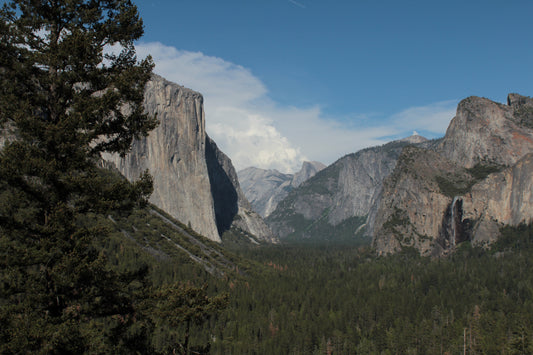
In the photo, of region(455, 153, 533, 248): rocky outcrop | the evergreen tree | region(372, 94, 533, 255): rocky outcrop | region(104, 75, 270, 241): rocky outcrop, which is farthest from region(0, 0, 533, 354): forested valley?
region(372, 94, 533, 255): rocky outcrop

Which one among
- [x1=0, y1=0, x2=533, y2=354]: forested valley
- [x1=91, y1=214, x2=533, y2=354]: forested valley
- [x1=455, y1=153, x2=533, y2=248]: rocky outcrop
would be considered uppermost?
[x1=455, y1=153, x2=533, y2=248]: rocky outcrop

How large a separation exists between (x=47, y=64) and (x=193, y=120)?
621 feet

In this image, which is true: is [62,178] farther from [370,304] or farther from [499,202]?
[499,202]

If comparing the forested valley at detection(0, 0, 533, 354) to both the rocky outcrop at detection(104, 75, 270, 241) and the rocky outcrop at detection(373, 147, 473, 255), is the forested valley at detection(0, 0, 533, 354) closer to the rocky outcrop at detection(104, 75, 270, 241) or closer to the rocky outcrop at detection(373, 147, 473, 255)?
the rocky outcrop at detection(104, 75, 270, 241)

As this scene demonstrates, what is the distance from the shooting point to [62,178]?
1341 cm

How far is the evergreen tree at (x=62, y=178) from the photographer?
12523 millimetres

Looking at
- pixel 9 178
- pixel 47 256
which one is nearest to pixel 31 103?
pixel 9 178

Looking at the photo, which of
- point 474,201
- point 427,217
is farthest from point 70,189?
point 427,217

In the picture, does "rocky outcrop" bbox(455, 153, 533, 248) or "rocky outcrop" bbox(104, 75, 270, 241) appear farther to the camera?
"rocky outcrop" bbox(104, 75, 270, 241)

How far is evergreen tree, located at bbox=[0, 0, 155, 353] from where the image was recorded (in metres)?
12.5

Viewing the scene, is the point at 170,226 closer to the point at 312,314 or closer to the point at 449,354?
the point at 312,314

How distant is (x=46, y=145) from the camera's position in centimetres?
1345

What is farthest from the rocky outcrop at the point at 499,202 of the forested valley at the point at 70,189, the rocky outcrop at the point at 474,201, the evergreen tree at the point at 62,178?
the evergreen tree at the point at 62,178

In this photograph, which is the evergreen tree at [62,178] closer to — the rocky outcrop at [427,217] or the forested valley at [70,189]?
the forested valley at [70,189]
